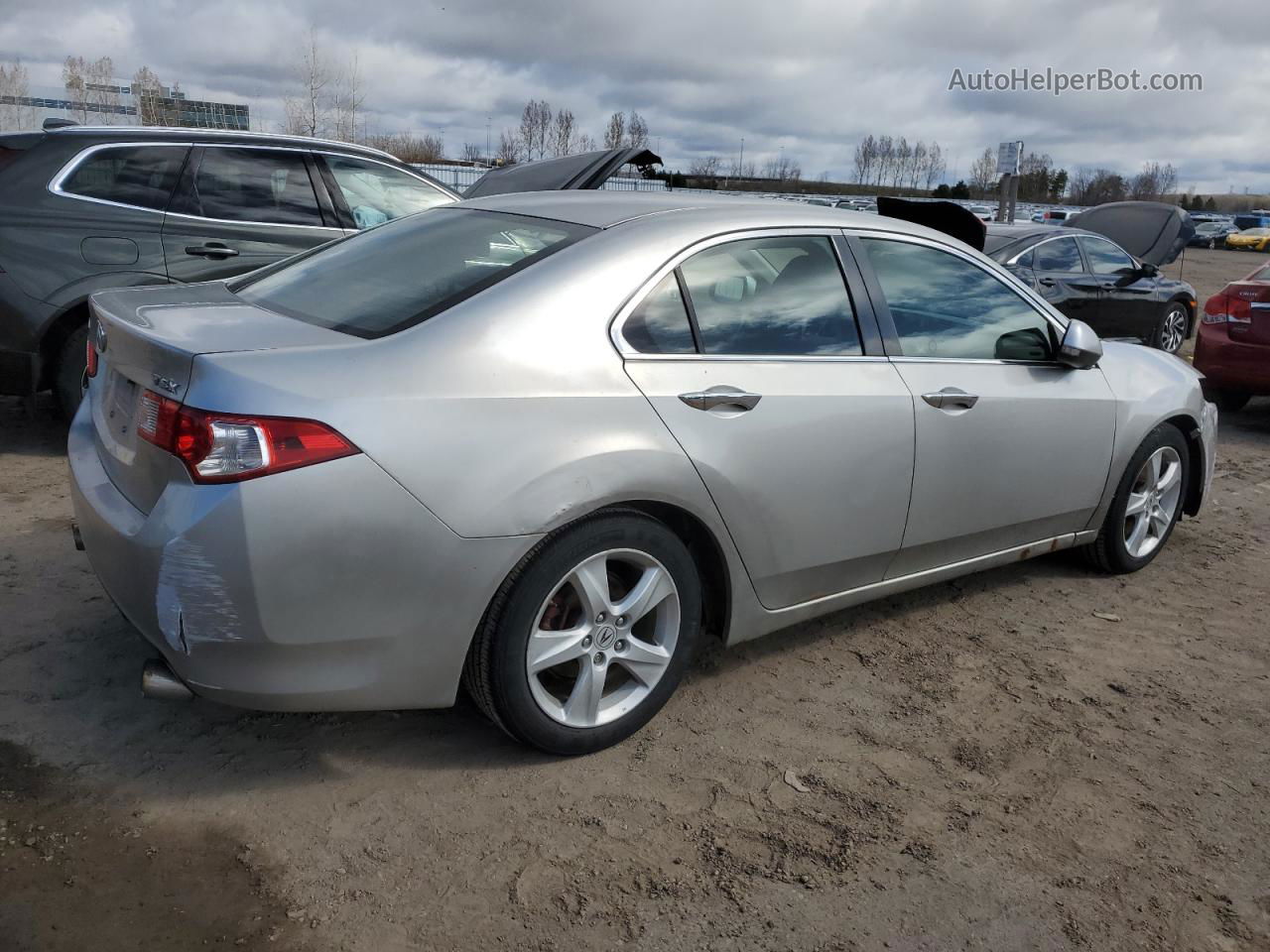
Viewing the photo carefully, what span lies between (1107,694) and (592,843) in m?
2.01

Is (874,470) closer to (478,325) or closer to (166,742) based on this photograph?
(478,325)

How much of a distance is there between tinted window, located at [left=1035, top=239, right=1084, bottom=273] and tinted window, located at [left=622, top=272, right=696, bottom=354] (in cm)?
735

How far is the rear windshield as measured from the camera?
2.88m

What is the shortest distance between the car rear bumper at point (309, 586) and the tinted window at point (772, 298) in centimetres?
98

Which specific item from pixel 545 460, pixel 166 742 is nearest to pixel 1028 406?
pixel 545 460

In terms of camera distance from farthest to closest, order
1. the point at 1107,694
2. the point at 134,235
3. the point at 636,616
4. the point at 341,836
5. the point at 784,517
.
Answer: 1. the point at 134,235
2. the point at 1107,694
3. the point at 784,517
4. the point at 636,616
5. the point at 341,836

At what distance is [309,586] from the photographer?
2.43 meters

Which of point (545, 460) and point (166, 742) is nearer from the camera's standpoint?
point (545, 460)

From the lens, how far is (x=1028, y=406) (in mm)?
3930

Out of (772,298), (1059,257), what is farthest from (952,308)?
(1059,257)

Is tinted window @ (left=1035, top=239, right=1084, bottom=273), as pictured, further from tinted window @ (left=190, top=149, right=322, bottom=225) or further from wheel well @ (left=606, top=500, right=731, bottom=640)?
wheel well @ (left=606, top=500, right=731, bottom=640)

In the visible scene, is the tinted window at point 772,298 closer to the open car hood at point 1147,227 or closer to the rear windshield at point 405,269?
the rear windshield at point 405,269

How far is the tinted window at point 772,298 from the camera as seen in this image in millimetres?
3160

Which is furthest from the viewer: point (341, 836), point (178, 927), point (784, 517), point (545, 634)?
point (784, 517)
